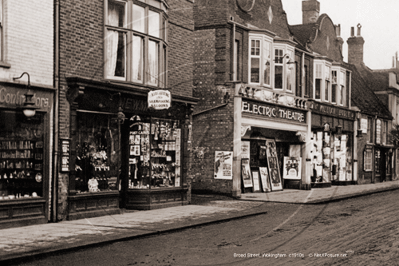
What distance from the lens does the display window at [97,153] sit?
44.5ft

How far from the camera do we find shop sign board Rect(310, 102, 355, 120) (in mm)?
26922

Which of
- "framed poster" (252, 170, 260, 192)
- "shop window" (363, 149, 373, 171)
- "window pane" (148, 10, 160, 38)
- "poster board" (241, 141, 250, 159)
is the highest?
"window pane" (148, 10, 160, 38)

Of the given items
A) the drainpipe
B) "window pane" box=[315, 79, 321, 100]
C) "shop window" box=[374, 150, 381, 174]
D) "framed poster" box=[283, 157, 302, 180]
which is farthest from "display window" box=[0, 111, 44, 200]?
"shop window" box=[374, 150, 381, 174]

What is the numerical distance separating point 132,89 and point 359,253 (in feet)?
27.2

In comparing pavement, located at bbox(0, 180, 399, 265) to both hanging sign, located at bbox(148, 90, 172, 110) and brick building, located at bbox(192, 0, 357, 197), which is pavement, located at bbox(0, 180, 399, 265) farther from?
hanging sign, located at bbox(148, 90, 172, 110)

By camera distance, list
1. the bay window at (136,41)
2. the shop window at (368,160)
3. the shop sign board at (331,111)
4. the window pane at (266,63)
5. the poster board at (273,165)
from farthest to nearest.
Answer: the shop window at (368,160), the shop sign board at (331,111), the poster board at (273,165), the window pane at (266,63), the bay window at (136,41)

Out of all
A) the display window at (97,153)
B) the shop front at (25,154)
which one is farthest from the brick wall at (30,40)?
the display window at (97,153)

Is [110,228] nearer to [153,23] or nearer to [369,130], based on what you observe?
[153,23]

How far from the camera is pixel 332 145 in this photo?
29.4m

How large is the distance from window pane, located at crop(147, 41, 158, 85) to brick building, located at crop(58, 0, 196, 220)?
31mm

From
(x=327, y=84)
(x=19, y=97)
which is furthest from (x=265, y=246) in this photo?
(x=327, y=84)

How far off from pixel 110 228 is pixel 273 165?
1338 cm

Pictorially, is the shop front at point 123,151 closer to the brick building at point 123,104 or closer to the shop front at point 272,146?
the brick building at point 123,104

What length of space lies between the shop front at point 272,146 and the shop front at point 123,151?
183 inches
